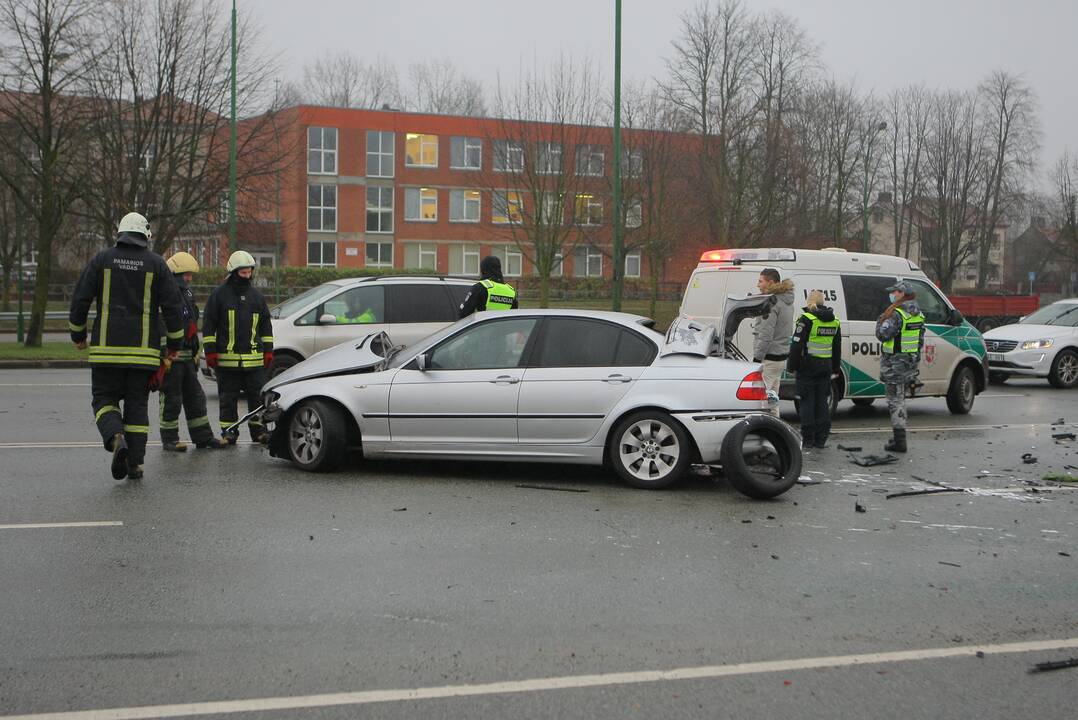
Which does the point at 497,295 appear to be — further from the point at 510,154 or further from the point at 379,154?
the point at 379,154

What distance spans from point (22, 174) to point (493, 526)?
66.7ft

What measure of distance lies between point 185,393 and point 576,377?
3898 mm

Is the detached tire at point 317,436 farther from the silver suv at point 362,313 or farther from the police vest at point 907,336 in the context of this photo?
the police vest at point 907,336

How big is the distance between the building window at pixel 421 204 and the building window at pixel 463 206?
40.1 inches

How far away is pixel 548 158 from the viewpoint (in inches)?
1302

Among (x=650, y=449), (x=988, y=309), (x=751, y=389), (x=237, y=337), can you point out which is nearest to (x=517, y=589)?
(x=650, y=449)

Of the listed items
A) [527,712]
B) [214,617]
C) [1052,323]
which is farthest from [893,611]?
[1052,323]

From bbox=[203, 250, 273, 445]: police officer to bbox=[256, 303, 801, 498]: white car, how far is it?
3.55ft

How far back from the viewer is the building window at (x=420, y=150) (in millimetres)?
59031

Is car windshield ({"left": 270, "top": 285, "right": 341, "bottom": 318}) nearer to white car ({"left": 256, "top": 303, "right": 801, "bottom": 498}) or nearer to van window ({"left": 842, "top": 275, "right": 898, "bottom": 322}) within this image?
white car ({"left": 256, "top": 303, "right": 801, "bottom": 498})

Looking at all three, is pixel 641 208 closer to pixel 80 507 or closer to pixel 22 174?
pixel 22 174

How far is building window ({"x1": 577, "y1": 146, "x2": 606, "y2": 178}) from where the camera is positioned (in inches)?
1312

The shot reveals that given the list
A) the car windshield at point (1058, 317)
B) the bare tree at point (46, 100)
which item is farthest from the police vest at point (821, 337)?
the bare tree at point (46, 100)

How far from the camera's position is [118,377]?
787 cm
